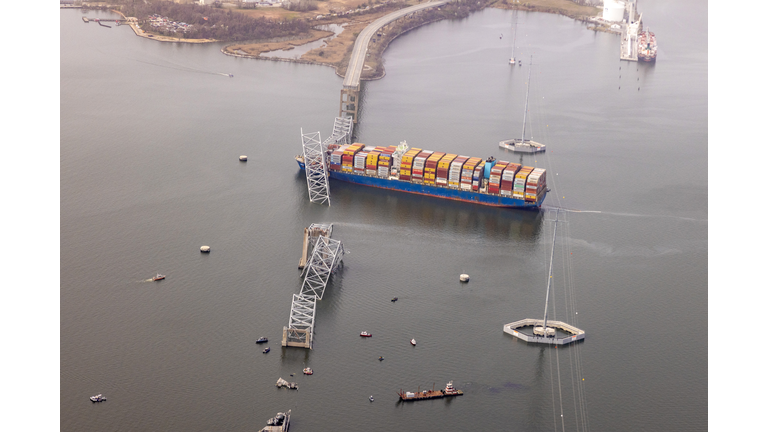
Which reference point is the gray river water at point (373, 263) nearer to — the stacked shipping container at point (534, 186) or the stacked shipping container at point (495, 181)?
the stacked shipping container at point (534, 186)

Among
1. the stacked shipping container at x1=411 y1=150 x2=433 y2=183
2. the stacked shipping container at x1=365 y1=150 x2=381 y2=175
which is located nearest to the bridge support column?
the stacked shipping container at x1=365 y1=150 x2=381 y2=175

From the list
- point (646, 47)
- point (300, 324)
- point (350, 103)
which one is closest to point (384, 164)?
point (350, 103)

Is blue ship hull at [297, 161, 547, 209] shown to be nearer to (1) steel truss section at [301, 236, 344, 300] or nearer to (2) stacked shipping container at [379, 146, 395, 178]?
(2) stacked shipping container at [379, 146, 395, 178]

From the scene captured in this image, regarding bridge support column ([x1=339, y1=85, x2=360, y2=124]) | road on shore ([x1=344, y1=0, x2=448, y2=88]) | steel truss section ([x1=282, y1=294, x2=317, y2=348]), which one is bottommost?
steel truss section ([x1=282, y1=294, x2=317, y2=348])

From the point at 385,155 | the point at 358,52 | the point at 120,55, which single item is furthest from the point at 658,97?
the point at 120,55

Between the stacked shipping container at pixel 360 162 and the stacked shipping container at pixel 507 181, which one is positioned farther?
the stacked shipping container at pixel 360 162

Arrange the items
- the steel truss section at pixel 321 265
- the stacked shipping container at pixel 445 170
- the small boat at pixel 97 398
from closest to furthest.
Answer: the small boat at pixel 97 398 → the steel truss section at pixel 321 265 → the stacked shipping container at pixel 445 170

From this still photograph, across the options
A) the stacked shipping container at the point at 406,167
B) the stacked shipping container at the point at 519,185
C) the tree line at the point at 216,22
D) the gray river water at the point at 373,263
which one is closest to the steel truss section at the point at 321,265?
the gray river water at the point at 373,263
